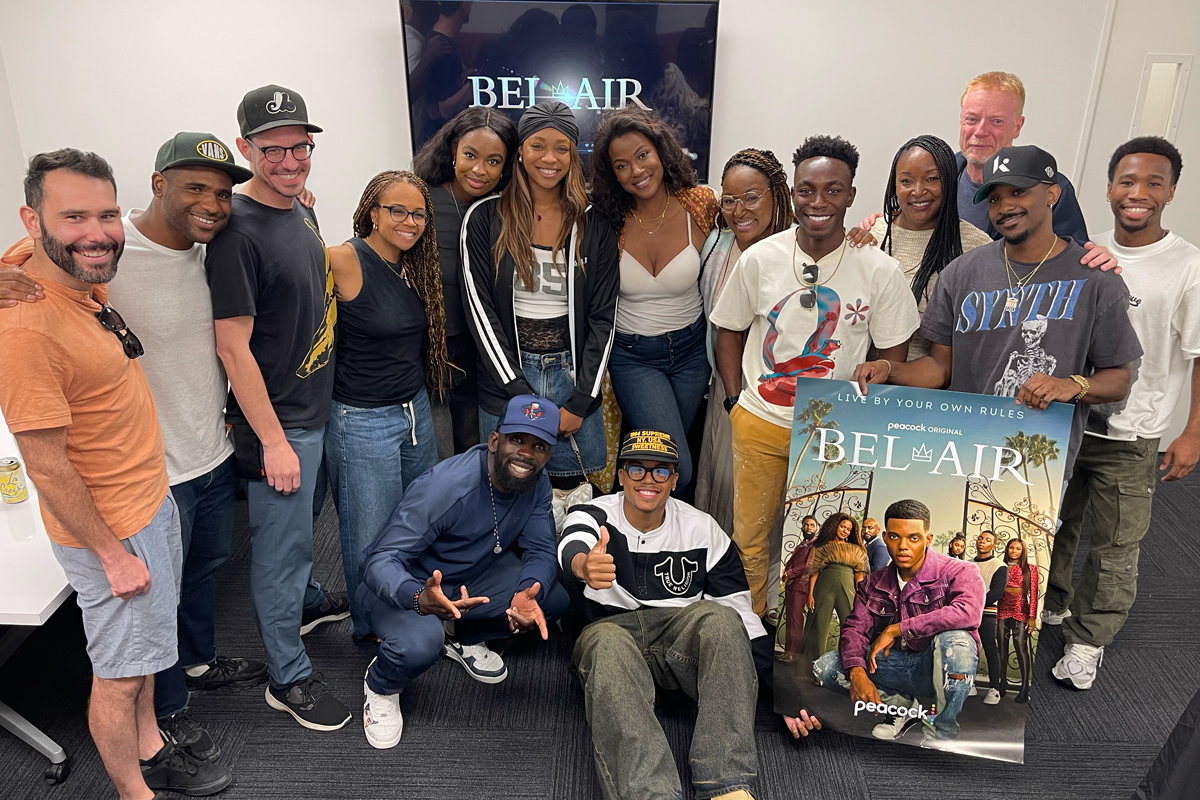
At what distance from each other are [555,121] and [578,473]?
120 cm

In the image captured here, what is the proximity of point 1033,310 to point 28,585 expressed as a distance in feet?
9.28

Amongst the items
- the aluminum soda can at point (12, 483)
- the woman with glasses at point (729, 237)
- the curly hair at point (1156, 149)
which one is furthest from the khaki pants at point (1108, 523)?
the aluminum soda can at point (12, 483)

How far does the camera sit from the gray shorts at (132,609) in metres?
1.90

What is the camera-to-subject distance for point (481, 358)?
2.72 meters

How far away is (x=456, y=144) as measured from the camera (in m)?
2.77

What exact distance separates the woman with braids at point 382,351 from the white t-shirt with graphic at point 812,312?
97cm

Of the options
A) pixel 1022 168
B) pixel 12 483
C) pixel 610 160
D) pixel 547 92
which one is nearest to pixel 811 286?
pixel 1022 168

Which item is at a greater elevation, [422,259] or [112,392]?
[422,259]

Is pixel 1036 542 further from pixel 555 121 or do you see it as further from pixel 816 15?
pixel 816 15

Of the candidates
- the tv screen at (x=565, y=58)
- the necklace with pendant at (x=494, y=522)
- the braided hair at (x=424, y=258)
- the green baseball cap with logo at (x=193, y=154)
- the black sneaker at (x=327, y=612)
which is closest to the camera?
the green baseball cap with logo at (x=193, y=154)

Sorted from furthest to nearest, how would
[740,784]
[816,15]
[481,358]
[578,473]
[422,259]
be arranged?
[816,15], [578,473], [481,358], [422,259], [740,784]

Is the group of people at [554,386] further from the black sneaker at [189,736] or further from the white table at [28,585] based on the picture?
the white table at [28,585]

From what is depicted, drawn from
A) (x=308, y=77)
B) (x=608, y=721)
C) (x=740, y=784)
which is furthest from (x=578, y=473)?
(x=308, y=77)

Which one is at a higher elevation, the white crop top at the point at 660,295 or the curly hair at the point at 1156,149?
the curly hair at the point at 1156,149
